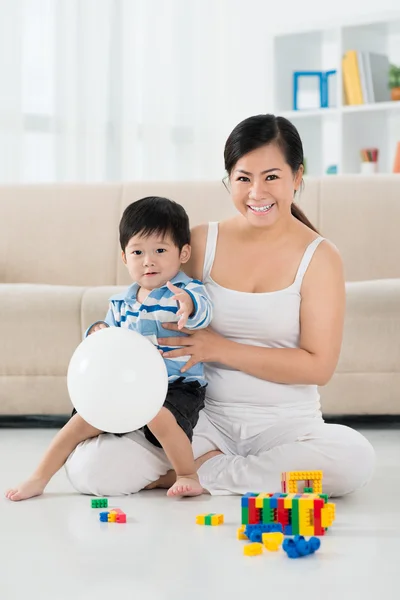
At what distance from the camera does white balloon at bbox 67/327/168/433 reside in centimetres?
152

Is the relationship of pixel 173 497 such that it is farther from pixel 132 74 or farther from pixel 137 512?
pixel 132 74

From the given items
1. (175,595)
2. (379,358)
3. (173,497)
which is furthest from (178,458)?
(379,358)

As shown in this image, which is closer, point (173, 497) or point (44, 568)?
point (44, 568)

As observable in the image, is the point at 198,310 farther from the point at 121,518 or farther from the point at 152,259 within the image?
the point at 121,518

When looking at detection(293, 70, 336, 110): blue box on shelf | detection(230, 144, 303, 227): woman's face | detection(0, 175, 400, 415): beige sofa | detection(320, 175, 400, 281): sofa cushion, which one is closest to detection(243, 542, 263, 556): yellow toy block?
detection(230, 144, 303, 227): woman's face

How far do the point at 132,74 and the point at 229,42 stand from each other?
610 mm

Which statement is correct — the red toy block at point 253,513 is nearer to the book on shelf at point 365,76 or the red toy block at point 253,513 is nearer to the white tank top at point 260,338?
the white tank top at point 260,338

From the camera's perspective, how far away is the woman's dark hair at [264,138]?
1.76 metres

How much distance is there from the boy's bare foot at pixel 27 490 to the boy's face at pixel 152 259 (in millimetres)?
440

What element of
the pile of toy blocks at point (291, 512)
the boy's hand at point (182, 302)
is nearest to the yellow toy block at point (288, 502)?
the pile of toy blocks at point (291, 512)

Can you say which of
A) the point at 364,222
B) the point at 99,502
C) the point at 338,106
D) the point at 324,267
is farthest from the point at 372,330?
the point at 338,106

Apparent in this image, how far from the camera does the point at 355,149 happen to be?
4633mm

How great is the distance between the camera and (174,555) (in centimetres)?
137

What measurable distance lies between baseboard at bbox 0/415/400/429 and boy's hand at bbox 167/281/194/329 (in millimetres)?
1252
